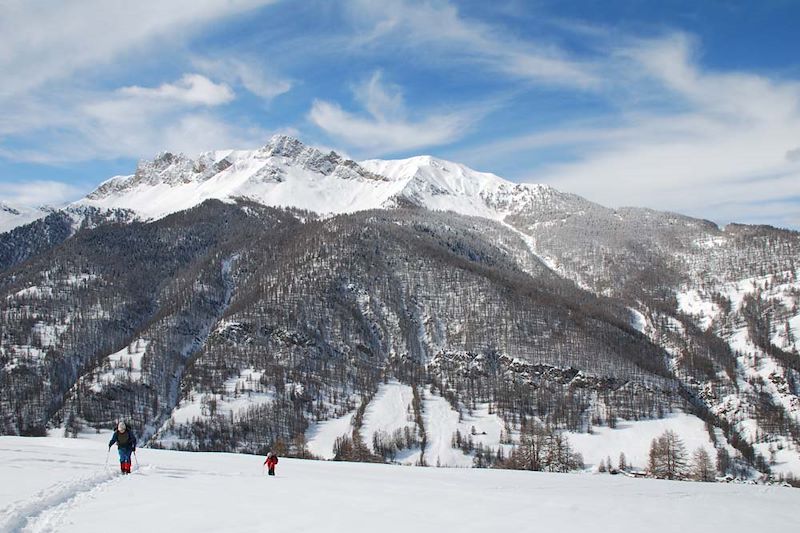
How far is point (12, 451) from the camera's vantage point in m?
47.2

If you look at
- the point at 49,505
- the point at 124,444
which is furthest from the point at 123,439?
the point at 49,505

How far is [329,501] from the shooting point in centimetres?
3008

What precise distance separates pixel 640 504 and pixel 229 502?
884 inches

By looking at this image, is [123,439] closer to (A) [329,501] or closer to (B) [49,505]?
(B) [49,505]

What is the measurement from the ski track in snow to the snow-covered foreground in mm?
51

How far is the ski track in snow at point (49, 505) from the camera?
2272 cm

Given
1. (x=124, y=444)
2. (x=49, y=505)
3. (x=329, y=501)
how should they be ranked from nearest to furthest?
(x=49, y=505) → (x=329, y=501) → (x=124, y=444)

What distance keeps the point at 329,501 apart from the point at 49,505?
38.1 ft

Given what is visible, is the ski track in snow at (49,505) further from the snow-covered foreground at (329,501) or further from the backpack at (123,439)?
the backpack at (123,439)

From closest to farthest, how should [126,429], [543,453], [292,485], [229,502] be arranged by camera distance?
[229,502]
[292,485]
[126,429]
[543,453]

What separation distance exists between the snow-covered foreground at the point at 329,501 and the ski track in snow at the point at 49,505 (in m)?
0.05

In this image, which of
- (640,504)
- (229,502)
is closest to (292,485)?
(229,502)

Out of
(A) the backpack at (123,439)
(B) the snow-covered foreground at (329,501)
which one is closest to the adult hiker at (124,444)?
(A) the backpack at (123,439)

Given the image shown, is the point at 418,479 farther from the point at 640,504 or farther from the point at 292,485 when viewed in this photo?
the point at 640,504
